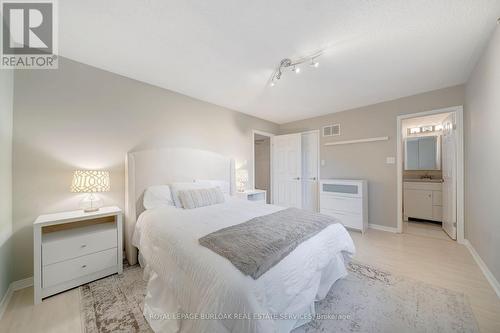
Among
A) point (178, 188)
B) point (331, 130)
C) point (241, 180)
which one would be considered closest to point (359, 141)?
point (331, 130)

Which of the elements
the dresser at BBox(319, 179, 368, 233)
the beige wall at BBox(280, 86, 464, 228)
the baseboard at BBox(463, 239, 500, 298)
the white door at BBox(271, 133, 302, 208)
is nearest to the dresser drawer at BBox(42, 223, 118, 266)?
the dresser at BBox(319, 179, 368, 233)

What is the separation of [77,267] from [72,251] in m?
0.17

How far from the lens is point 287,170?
465cm

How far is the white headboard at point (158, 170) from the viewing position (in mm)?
2324

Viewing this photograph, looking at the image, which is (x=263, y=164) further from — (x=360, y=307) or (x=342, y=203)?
(x=360, y=307)

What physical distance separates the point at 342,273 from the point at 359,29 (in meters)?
2.33

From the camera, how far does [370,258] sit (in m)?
2.41

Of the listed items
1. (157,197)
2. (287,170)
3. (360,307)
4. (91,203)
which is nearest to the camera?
(360,307)

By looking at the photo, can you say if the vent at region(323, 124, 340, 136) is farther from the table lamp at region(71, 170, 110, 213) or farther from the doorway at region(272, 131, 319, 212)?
the table lamp at region(71, 170, 110, 213)

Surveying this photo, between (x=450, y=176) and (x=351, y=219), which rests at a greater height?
(x=450, y=176)

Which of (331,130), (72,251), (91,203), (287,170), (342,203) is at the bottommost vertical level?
(72,251)

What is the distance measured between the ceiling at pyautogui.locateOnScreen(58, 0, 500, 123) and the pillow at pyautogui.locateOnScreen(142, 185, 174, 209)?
1.54 metres

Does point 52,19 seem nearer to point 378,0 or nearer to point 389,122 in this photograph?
point 378,0

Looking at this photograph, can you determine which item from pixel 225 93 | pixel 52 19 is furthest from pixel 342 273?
pixel 52 19
